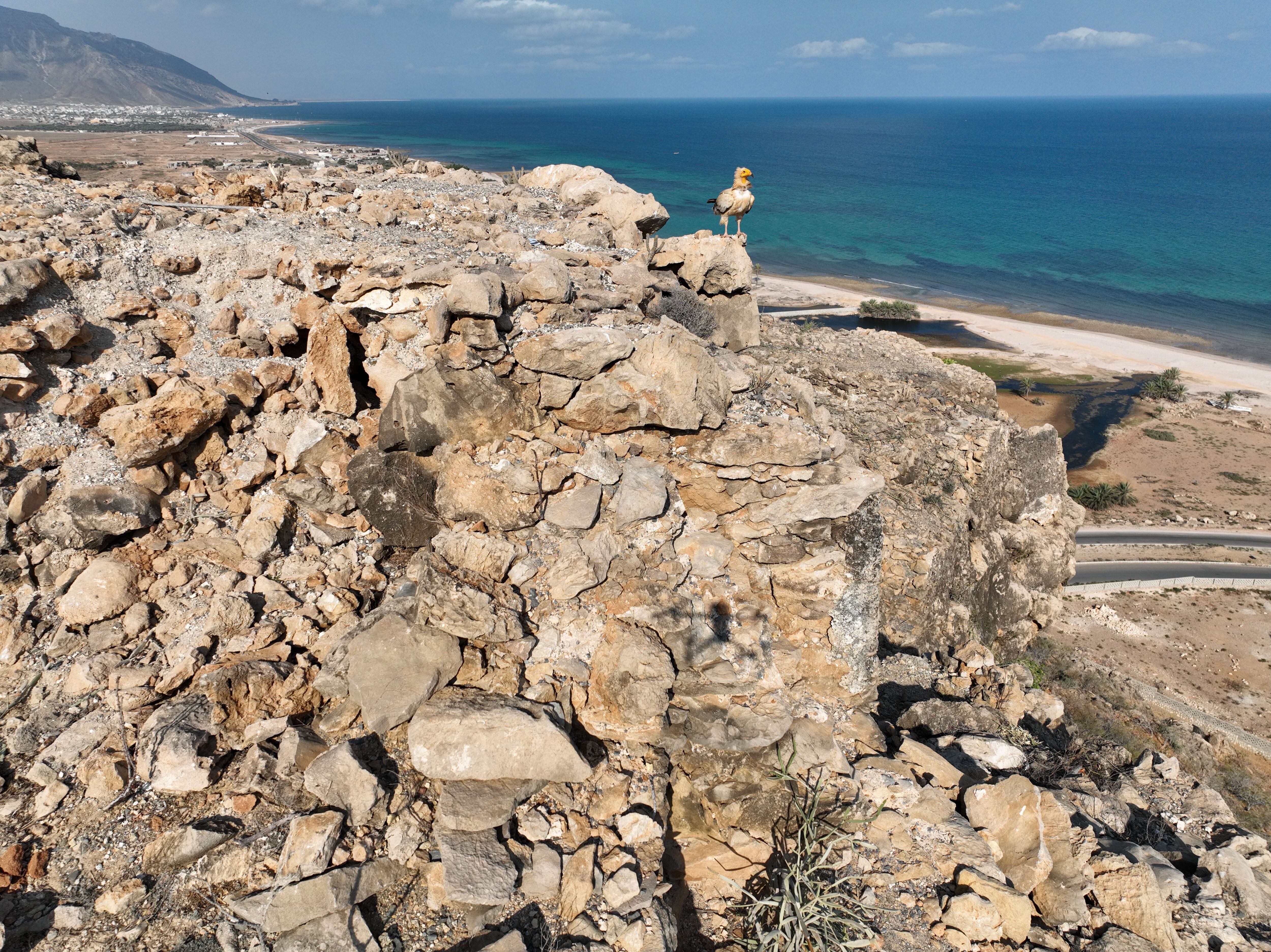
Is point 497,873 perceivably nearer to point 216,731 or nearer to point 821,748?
point 216,731

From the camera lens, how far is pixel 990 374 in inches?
1586

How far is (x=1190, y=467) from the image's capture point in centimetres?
3055

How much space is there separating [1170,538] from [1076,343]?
94.8 feet

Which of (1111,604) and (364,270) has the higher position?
(364,270)

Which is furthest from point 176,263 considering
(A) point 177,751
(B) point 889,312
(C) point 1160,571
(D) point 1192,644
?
(B) point 889,312

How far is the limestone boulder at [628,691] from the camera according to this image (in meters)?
5.89

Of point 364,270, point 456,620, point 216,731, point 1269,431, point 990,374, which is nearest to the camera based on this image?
point 216,731

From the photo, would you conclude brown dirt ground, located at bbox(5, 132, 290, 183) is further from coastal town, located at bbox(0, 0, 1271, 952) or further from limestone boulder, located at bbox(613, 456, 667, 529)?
limestone boulder, located at bbox(613, 456, 667, 529)

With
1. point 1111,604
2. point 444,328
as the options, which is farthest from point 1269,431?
point 444,328

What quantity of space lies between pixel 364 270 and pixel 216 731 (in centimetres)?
495

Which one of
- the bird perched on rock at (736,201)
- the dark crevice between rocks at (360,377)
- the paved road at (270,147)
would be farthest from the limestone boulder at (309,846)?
the paved road at (270,147)

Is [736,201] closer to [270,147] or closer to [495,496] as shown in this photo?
[495,496]

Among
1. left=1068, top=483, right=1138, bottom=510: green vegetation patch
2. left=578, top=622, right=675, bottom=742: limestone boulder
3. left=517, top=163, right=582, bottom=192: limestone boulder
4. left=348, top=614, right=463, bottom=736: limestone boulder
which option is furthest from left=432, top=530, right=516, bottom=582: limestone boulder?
left=1068, top=483, right=1138, bottom=510: green vegetation patch

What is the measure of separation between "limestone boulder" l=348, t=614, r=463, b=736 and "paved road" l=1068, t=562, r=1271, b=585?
21810mm
